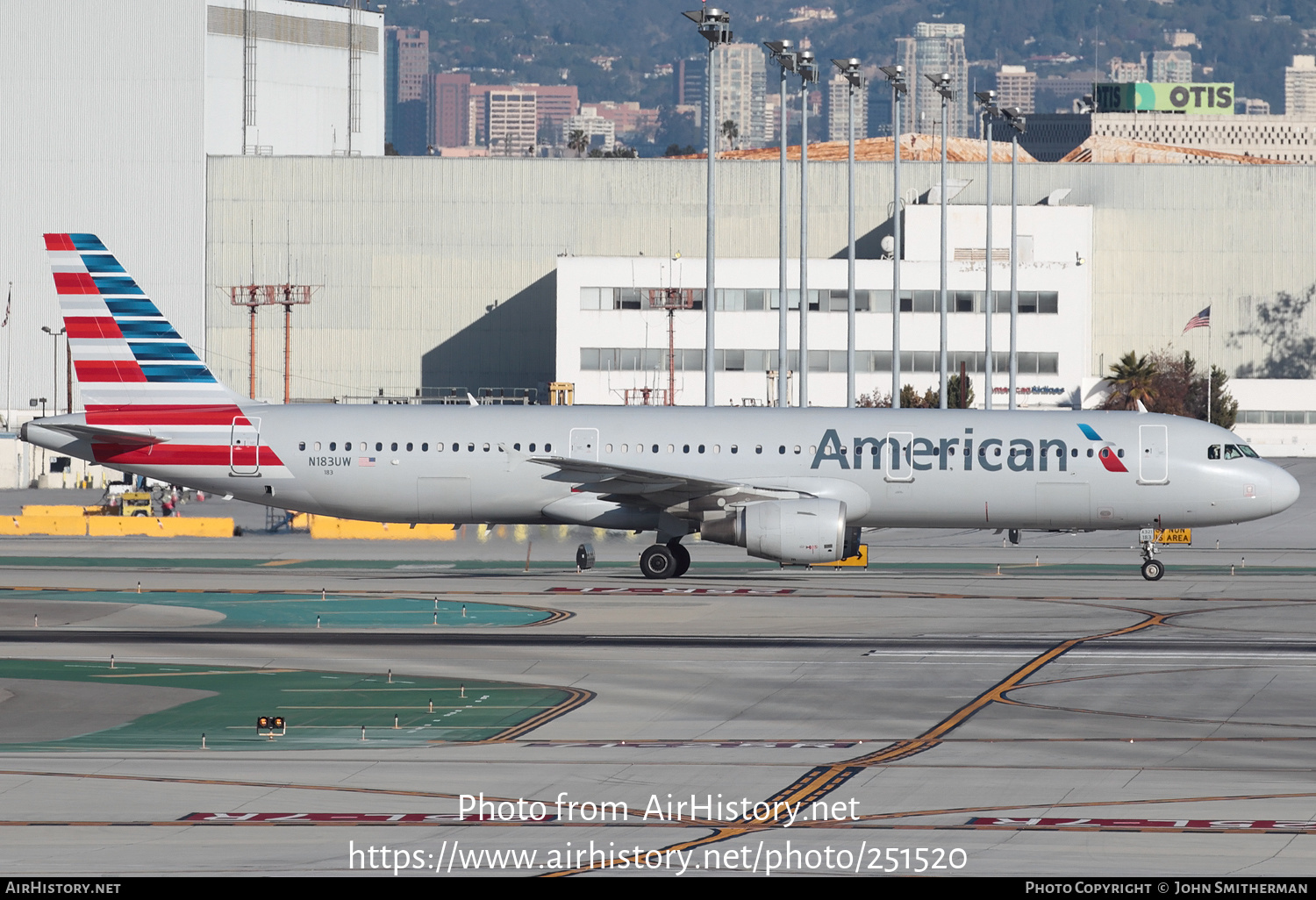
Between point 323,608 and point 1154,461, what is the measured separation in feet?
69.7

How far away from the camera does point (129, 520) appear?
5841 centimetres

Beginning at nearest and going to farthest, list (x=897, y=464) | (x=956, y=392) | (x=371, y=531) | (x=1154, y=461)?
(x=897, y=464), (x=1154, y=461), (x=371, y=531), (x=956, y=392)

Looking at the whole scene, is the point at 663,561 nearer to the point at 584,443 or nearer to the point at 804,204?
the point at 584,443

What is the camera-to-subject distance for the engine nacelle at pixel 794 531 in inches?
1602

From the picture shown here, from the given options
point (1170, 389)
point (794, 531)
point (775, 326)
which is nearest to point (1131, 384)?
point (1170, 389)

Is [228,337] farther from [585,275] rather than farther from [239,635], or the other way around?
[239,635]

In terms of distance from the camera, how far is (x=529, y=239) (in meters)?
116

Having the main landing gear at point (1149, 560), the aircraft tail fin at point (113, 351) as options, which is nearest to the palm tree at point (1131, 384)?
Answer: the main landing gear at point (1149, 560)

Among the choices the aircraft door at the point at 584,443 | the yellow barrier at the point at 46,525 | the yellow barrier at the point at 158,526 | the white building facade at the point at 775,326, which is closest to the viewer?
the aircraft door at the point at 584,443

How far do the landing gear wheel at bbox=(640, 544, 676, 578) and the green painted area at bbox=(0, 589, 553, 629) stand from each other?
6262mm


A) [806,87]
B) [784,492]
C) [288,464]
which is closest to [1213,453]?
[784,492]

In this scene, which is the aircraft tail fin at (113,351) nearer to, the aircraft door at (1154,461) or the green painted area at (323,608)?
the green painted area at (323,608)

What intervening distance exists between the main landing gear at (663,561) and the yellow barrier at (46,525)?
24.6 meters

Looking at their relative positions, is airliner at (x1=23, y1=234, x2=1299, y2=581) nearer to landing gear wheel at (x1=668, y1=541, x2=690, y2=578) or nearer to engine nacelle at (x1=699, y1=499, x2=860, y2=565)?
landing gear wheel at (x1=668, y1=541, x2=690, y2=578)
